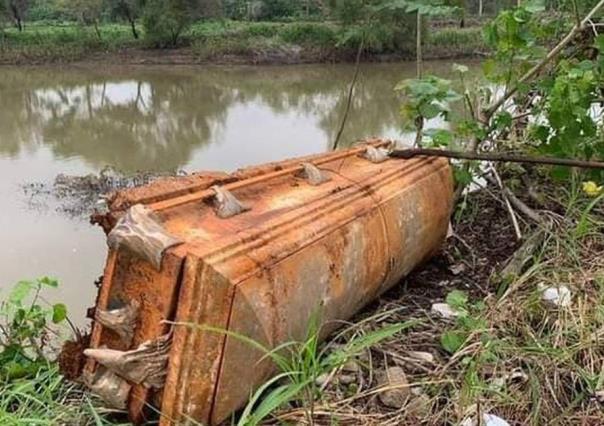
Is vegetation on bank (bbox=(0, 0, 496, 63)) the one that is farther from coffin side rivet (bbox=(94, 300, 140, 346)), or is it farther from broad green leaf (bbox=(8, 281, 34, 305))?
coffin side rivet (bbox=(94, 300, 140, 346))

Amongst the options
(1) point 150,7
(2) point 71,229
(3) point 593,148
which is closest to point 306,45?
(1) point 150,7

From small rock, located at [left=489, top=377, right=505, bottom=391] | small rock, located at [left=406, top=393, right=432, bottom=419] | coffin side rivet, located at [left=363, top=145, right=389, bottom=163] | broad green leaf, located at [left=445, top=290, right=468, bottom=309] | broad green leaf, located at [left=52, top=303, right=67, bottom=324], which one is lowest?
small rock, located at [left=406, top=393, right=432, bottom=419]

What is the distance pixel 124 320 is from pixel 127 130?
9.30 metres

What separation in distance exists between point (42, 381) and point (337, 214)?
71cm

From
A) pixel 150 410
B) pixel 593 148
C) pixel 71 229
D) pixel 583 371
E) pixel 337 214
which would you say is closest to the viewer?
pixel 150 410

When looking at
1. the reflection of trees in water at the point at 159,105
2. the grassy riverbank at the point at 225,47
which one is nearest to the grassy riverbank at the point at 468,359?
the reflection of trees in water at the point at 159,105

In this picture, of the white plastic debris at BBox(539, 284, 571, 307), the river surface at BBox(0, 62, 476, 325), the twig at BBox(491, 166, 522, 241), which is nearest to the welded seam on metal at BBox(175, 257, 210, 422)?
the white plastic debris at BBox(539, 284, 571, 307)

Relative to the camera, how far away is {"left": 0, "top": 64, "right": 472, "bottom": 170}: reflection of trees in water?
892 centimetres

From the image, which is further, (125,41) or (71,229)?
(125,41)

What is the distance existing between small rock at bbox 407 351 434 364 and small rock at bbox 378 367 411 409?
0.08 meters

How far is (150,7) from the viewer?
2169cm

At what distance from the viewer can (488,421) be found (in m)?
1.19

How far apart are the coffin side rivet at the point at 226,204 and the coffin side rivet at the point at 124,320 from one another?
258 mm

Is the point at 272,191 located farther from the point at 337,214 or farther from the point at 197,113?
the point at 197,113
